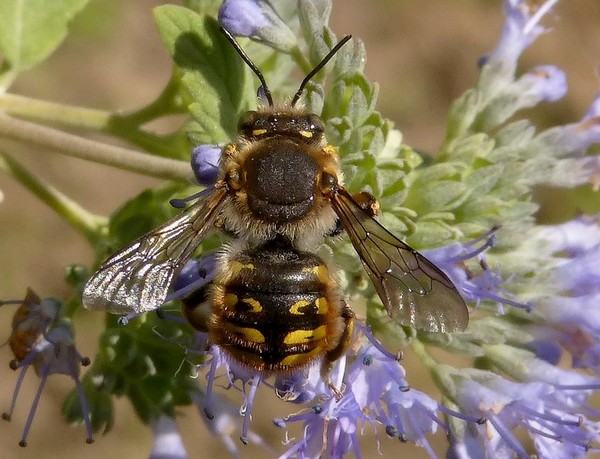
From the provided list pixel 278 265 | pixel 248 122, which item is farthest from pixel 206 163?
pixel 278 265

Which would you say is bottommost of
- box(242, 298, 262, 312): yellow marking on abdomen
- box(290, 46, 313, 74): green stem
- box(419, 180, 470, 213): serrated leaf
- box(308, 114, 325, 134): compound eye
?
box(242, 298, 262, 312): yellow marking on abdomen

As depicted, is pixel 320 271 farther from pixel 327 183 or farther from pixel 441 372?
pixel 441 372

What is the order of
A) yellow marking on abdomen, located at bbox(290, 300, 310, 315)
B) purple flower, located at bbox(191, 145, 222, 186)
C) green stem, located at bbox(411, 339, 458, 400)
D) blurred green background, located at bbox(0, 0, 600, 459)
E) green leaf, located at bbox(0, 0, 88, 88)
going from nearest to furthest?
yellow marking on abdomen, located at bbox(290, 300, 310, 315) → purple flower, located at bbox(191, 145, 222, 186) → green stem, located at bbox(411, 339, 458, 400) → green leaf, located at bbox(0, 0, 88, 88) → blurred green background, located at bbox(0, 0, 600, 459)

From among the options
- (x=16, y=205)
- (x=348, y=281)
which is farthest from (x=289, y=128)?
(x=16, y=205)

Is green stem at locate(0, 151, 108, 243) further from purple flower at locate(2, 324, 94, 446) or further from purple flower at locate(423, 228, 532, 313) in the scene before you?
purple flower at locate(423, 228, 532, 313)

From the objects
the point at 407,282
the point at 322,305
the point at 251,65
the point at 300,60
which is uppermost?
the point at 300,60

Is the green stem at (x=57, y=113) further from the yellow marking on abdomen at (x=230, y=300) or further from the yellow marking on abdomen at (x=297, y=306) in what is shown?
the yellow marking on abdomen at (x=297, y=306)

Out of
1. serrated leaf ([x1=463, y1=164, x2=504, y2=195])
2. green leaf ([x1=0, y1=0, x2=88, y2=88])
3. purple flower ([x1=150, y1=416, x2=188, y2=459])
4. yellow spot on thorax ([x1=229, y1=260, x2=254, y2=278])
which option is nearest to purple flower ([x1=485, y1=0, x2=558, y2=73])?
serrated leaf ([x1=463, y1=164, x2=504, y2=195])
